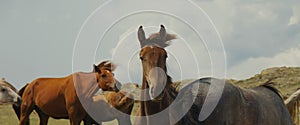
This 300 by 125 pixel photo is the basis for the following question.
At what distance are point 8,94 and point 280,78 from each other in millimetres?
29545

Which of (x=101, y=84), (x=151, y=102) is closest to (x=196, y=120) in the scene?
(x=151, y=102)

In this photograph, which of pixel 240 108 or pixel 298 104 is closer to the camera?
pixel 240 108

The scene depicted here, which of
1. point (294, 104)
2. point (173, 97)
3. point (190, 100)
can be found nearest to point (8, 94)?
point (294, 104)

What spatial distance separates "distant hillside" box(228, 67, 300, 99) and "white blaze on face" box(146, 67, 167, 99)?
31474 mm

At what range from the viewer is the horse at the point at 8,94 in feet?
52.7

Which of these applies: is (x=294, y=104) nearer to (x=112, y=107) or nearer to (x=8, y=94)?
(x=112, y=107)

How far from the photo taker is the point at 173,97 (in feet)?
20.6

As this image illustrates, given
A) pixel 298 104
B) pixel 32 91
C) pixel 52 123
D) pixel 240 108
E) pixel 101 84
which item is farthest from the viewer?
pixel 52 123

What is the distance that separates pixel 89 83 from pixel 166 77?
27.4 feet

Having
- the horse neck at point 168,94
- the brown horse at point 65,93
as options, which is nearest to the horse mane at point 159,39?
the horse neck at point 168,94

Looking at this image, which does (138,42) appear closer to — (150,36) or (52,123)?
(150,36)

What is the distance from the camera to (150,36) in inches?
253

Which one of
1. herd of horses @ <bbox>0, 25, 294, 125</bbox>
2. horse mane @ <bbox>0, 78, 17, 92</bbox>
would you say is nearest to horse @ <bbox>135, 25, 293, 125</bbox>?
herd of horses @ <bbox>0, 25, 294, 125</bbox>

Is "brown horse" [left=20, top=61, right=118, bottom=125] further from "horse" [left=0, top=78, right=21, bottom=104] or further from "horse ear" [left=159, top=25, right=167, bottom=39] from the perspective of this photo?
"horse ear" [left=159, top=25, right=167, bottom=39]
